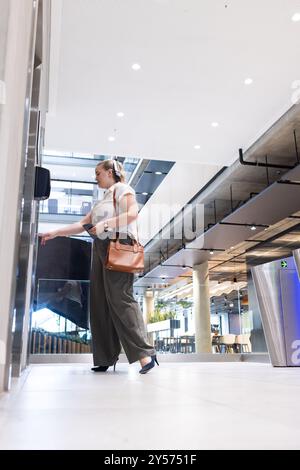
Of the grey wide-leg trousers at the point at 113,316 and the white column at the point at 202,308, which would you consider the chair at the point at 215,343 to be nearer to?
the white column at the point at 202,308

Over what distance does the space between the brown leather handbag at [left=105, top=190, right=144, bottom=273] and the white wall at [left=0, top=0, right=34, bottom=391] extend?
0.97 metres

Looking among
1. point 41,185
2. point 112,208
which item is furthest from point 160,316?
point 41,185

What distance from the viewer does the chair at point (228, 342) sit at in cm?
1062

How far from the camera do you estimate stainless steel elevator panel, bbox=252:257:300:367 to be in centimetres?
400

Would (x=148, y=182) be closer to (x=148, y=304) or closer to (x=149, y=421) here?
(x=148, y=304)

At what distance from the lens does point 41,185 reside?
207 cm

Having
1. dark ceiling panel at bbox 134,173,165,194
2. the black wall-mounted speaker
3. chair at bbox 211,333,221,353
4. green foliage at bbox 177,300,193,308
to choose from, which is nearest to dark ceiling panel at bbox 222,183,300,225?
A: dark ceiling panel at bbox 134,173,165,194

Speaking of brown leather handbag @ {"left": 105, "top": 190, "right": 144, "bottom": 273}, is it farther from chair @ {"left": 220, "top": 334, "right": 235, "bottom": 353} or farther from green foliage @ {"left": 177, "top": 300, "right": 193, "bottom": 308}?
green foliage @ {"left": 177, "top": 300, "right": 193, "bottom": 308}

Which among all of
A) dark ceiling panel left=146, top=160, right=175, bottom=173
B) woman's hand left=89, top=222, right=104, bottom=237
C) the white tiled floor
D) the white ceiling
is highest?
dark ceiling panel left=146, top=160, right=175, bottom=173

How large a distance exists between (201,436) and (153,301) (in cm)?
1107

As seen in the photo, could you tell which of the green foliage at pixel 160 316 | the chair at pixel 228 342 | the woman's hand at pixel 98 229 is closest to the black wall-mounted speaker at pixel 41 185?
the woman's hand at pixel 98 229

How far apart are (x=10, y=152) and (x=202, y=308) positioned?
11135 millimetres

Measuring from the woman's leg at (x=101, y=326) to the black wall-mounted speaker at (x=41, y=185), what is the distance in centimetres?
53

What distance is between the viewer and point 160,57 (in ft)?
15.5
